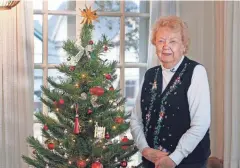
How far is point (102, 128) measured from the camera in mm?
2457

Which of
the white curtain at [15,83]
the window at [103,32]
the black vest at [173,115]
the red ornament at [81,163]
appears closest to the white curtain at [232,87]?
the window at [103,32]

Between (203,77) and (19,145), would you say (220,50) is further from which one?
(19,145)

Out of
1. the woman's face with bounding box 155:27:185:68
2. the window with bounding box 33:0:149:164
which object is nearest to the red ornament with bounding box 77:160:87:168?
the woman's face with bounding box 155:27:185:68

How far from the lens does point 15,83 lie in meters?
3.07

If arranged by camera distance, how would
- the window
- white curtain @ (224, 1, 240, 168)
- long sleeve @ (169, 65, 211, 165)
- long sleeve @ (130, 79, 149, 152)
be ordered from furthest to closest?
the window → white curtain @ (224, 1, 240, 168) → long sleeve @ (130, 79, 149, 152) → long sleeve @ (169, 65, 211, 165)

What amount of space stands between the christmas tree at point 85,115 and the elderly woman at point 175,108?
0.96 ft

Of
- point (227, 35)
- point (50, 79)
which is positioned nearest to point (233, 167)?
point (227, 35)

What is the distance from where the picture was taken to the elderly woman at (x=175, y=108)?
2.10 meters

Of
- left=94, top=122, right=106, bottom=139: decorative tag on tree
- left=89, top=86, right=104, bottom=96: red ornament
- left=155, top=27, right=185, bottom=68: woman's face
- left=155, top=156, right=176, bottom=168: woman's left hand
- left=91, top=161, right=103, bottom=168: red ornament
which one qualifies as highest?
left=155, top=27, right=185, bottom=68: woman's face

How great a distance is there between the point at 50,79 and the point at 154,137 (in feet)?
2.53

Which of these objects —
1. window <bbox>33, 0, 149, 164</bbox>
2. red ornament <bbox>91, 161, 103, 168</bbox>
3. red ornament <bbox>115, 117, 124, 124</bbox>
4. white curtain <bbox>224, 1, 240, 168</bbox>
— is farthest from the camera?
window <bbox>33, 0, 149, 164</bbox>

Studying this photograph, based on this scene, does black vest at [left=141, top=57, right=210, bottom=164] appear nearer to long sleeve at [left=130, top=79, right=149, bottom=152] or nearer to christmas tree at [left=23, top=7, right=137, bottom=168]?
long sleeve at [left=130, top=79, right=149, bottom=152]

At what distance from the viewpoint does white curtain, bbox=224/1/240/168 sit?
2.96 metres

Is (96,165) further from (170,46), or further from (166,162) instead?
(170,46)
